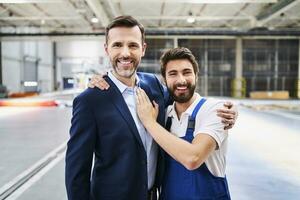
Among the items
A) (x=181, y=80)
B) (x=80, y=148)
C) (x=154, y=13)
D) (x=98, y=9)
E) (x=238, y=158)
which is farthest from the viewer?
(x=154, y=13)

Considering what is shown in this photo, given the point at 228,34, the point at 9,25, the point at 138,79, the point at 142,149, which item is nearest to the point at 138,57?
the point at 138,79

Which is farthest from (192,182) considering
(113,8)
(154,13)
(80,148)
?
(154,13)

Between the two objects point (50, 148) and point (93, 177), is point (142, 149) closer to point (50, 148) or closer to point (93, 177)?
point (93, 177)

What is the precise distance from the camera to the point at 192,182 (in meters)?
2.01

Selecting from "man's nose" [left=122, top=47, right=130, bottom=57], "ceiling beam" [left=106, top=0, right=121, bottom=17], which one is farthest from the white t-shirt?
"ceiling beam" [left=106, top=0, right=121, bottom=17]

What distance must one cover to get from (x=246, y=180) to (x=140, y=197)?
3.52 m

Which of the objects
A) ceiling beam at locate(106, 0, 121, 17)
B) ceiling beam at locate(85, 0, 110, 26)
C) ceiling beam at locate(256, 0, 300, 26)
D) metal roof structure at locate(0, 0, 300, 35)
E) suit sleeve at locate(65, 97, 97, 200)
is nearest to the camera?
suit sleeve at locate(65, 97, 97, 200)

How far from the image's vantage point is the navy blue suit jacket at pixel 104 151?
5.99 ft

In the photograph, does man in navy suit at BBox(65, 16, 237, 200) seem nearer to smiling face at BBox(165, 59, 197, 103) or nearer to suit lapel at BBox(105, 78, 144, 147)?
suit lapel at BBox(105, 78, 144, 147)

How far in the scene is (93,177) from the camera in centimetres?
197

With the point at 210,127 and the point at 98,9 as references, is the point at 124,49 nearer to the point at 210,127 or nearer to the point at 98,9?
the point at 210,127

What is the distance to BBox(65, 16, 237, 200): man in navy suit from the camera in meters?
1.83

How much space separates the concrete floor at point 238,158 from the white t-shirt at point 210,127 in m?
2.49

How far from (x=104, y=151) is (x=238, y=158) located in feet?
16.7
